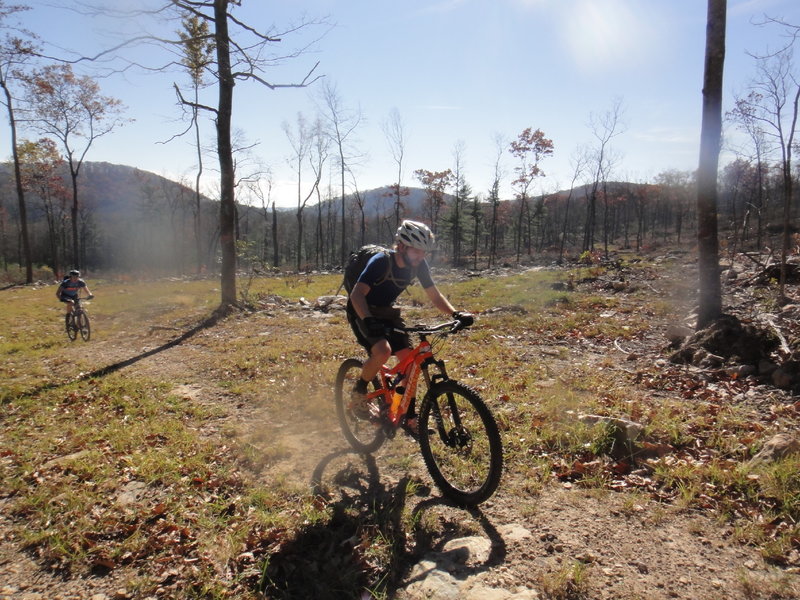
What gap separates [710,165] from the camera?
7.99 metres

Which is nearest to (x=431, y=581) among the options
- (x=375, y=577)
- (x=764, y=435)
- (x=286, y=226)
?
(x=375, y=577)

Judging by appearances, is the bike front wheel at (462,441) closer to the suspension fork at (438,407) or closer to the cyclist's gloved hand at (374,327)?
the suspension fork at (438,407)

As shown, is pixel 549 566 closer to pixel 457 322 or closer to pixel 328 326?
pixel 457 322

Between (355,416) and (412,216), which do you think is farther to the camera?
(412,216)

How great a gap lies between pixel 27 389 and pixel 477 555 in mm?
7730

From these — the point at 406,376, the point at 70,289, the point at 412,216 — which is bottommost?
the point at 406,376

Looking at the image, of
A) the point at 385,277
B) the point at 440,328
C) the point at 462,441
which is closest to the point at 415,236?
the point at 385,277

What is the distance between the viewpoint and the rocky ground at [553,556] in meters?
2.78

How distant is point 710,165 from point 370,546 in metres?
8.55

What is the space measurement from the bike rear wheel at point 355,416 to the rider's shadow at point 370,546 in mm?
720

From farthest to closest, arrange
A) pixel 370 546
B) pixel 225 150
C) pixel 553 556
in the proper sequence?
1. pixel 225 150
2. pixel 370 546
3. pixel 553 556

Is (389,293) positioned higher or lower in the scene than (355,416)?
higher

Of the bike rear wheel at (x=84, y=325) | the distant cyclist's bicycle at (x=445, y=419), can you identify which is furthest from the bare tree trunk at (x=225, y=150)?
the distant cyclist's bicycle at (x=445, y=419)

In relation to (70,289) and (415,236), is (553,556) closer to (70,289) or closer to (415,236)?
(415,236)
